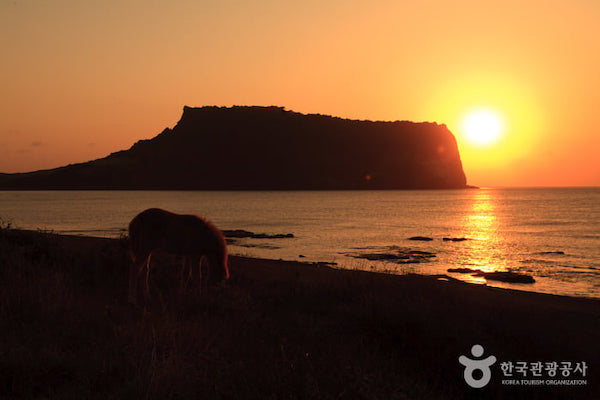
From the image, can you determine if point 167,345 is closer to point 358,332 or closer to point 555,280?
point 358,332

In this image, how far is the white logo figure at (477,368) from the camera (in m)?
6.83

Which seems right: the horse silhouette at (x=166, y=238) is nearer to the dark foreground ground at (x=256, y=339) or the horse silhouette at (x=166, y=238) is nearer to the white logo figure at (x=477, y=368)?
the dark foreground ground at (x=256, y=339)

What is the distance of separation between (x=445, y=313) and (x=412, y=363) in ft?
9.62

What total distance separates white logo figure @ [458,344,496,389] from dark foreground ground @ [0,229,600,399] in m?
0.11

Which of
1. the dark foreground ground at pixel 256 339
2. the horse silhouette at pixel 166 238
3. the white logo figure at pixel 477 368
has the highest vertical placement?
the horse silhouette at pixel 166 238

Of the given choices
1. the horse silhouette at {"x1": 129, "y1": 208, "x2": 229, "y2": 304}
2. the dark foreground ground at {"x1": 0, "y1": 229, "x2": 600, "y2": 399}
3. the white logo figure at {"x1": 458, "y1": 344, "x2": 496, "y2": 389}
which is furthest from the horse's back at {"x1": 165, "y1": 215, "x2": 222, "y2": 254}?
the white logo figure at {"x1": 458, "y1": 344, "x2": 496, "y2": 389}

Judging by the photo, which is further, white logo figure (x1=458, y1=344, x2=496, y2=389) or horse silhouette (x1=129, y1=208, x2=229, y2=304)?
horse silhouette (x1=129, y1=208, x2=229, y2=304)

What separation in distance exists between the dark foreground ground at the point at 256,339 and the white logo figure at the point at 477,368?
0.35 feet

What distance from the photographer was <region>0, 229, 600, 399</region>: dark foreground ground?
5.24m

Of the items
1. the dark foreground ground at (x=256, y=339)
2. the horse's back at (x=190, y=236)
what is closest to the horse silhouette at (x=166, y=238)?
the horse's back at (x=190, y=236)

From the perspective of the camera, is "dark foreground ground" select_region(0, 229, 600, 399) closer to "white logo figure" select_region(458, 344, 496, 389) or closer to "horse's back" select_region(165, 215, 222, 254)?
"white logo figure" select_region(458, 344, 496, 389)

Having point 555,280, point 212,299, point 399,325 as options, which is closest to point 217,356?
point 212,299

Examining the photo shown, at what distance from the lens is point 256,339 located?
23.5 ft

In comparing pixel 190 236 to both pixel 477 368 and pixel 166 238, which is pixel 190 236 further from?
pixel 477 368
